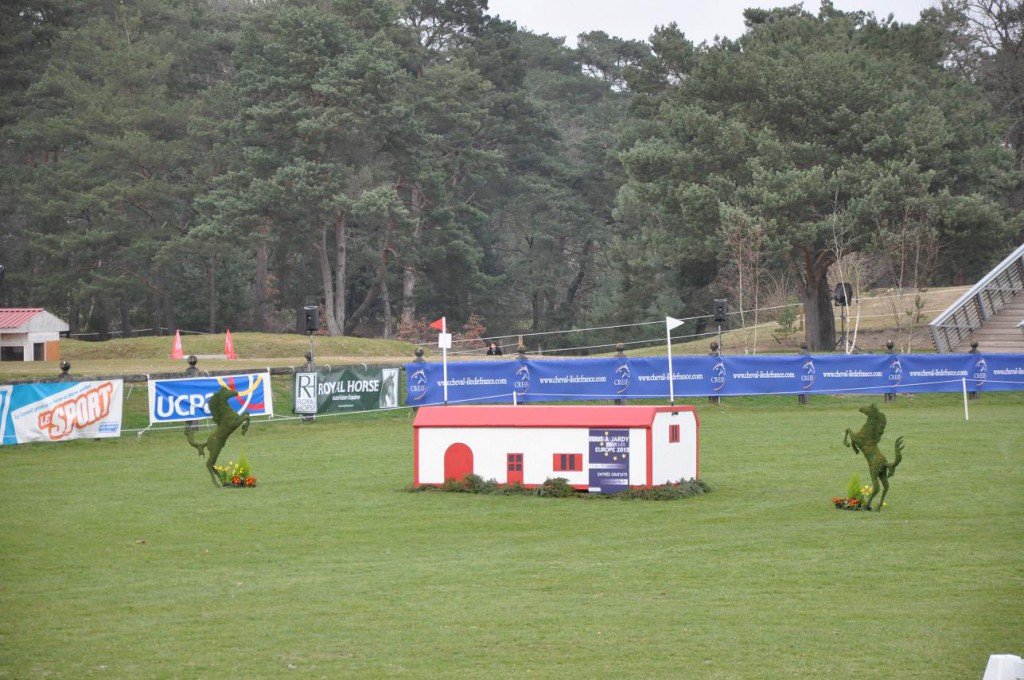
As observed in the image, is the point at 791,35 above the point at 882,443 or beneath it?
above

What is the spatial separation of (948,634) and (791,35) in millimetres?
55329

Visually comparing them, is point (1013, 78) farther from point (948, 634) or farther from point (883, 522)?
point (948, 634)

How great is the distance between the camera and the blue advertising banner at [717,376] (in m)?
35.3

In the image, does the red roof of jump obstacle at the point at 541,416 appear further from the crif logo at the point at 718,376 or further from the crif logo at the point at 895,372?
the crif logo at the point at 895,372

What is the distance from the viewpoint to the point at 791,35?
61.9m

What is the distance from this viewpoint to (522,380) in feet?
117

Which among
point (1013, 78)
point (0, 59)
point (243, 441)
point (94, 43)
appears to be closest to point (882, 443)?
point (243, 441)

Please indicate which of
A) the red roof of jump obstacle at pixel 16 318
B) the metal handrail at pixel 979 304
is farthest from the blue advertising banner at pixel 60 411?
the metal handrail at pixel 979 304

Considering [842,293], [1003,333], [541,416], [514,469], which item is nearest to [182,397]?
[514,469]

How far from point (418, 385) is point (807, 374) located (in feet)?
36.6

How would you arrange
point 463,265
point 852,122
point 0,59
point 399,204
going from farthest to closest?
1. point 463,265
2. point 0,59
3. point 399,204
4. point 852,122

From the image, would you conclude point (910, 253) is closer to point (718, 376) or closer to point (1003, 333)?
point (1003, 333)

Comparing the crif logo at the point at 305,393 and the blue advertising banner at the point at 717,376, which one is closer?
the crif logo at the point at 305,393

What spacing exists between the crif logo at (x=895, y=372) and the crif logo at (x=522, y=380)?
10582 mm
